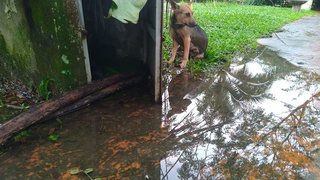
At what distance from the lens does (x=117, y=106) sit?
369 cm

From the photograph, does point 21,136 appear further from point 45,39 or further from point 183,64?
point 183,64

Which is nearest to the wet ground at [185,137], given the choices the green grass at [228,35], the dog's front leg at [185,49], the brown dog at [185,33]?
the dog's front leg at [185,49]

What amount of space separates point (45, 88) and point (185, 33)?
2.46m

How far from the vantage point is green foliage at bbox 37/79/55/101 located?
381 centimetres

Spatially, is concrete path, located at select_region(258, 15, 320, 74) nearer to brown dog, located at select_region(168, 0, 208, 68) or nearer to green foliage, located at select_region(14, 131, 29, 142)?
brown dog, located at select_region(168, 0, 208, 68)

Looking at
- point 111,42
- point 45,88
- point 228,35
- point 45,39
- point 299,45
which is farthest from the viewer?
point 228,35

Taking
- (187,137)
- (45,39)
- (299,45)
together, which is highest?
(45,39)

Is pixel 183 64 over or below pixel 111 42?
below

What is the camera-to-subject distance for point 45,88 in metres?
3.83

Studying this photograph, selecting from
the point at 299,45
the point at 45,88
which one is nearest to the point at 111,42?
the point at 45,88

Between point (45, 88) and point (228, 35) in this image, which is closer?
point (45, 88)

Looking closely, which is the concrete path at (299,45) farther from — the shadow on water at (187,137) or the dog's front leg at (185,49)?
the dog's front leg at (185,49)

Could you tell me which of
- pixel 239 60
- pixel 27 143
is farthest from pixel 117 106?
pixel 239 60

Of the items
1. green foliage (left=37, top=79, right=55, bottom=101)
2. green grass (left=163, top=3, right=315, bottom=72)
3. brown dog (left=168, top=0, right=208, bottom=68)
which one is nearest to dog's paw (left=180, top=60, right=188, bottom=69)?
brown dog (left=168, top=0, right=208, bottom=68)
